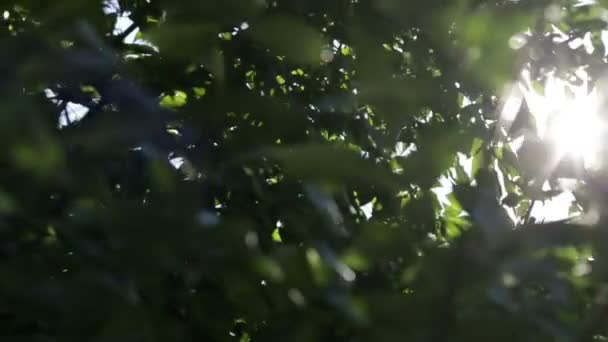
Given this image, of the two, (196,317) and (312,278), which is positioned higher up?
(312,278)

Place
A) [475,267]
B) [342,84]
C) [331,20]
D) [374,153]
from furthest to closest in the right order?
[342,84]
[331,20]
[374,153]
[475,267]

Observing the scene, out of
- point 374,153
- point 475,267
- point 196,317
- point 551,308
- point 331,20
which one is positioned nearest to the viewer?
point 475,267

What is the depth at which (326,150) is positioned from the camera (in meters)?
0.63

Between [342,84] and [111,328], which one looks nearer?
[111,328]

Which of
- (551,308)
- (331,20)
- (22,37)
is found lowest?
(331,20)

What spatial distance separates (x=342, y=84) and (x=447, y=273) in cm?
178

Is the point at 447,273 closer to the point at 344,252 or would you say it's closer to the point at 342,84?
the point at 344,252

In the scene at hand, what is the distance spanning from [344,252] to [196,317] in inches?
14.2

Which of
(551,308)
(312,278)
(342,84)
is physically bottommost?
(342,84)

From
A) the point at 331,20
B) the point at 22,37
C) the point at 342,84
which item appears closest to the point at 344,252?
the point at 22,37

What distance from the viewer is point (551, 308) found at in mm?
902

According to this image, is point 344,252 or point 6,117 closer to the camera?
point 6,117

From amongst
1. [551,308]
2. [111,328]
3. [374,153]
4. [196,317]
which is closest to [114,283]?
[111,328]

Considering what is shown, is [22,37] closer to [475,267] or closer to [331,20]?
[475,267]
